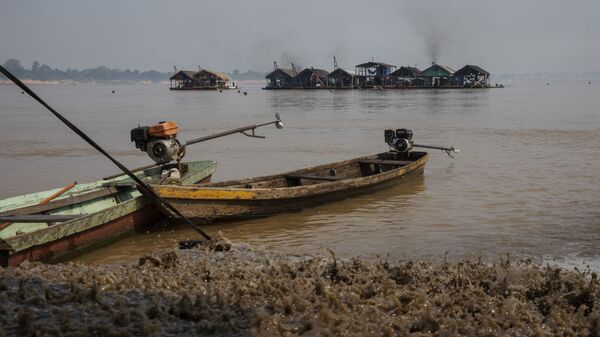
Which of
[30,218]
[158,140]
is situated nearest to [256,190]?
[158,140]

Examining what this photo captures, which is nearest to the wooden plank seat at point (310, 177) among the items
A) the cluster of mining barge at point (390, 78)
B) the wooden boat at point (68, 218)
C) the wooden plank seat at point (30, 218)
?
the wooden boat at point (68, 218)

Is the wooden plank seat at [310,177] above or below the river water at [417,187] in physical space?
above

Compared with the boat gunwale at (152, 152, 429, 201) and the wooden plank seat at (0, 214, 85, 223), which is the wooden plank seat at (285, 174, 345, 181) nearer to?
the boat gunwale at (152, 152, 429, 201)

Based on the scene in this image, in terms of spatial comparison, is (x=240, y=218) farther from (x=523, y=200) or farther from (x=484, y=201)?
(x=523, y=200)

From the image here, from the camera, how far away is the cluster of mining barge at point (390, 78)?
9381cm

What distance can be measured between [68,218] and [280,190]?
3.78 meters

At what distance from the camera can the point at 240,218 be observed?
33.8 feet

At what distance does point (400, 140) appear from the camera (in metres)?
14.7

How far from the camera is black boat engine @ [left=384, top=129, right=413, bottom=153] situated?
14.7 meters

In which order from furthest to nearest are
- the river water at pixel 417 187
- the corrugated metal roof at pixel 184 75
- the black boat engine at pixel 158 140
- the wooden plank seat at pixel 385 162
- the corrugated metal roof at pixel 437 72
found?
1. the corrugated metal roof at pixel 184 75
2. the corrugated metal roof at pixel 437 72
3. the wooden plank seat at pixel 385 162
4. the black boat engine at pixel 158 140
5. the river water at pixel 417 187

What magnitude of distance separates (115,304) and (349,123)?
2931cm

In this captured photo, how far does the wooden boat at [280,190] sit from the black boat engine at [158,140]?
134cm

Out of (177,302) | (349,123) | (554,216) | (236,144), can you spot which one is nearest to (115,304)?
(177,302)

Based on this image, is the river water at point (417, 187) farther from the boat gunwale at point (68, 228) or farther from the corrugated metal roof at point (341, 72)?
the corrugated metal roof at point (341, 72)
